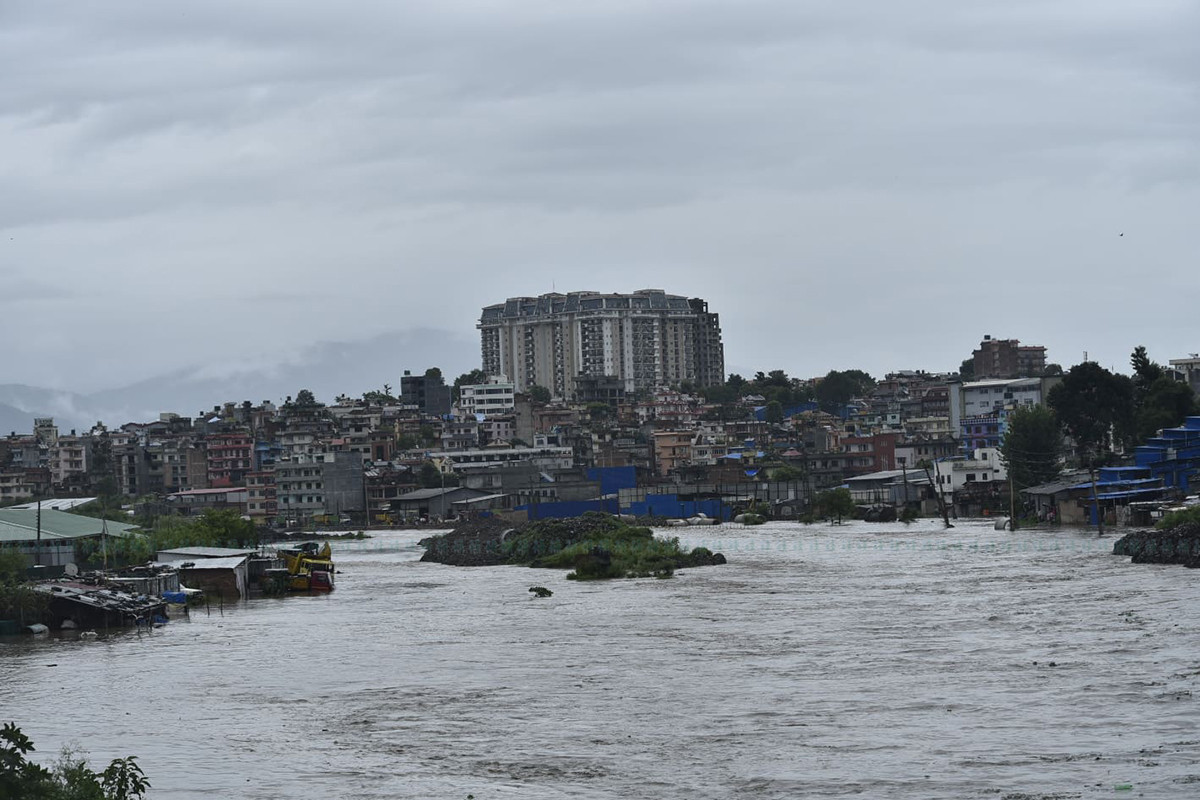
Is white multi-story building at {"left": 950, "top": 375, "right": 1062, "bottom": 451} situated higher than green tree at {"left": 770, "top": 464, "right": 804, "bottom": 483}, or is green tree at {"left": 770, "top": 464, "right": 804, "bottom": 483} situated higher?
white multi-story building at {"left": 950, "top": 375, "right": 1062, "bottom": 451}

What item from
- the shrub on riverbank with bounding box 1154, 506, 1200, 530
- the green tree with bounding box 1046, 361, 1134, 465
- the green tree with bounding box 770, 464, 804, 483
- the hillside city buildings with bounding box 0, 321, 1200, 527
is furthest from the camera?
the green tree with bounding box 770, 464, 804, 483

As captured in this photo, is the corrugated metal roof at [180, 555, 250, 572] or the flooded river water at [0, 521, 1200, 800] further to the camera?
the corrugated metal roof at [180, 555, 250, 572]

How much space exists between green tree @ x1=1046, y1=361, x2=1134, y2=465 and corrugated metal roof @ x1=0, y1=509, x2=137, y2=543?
167ft

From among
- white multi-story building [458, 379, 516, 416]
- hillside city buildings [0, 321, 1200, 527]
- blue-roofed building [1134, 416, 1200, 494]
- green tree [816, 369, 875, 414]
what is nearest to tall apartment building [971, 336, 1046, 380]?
hillside city buildings [0, 321, 1200, 527]

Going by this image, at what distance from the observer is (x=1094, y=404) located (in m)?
84.2

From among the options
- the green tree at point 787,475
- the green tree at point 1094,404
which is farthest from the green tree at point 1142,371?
the green tree at point 787,475

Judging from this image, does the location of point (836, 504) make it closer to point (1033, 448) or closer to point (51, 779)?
point (1033, 448)

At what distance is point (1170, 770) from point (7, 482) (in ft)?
458

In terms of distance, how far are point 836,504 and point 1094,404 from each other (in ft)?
55.3

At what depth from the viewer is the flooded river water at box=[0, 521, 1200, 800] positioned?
57.1 ft

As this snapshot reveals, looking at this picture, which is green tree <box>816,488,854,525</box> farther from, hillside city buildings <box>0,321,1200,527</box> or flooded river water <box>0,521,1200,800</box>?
flooded river water <box>0,521,1200,800</box>

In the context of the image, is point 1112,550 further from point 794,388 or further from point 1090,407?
point 794,388

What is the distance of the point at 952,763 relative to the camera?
56.3 ft

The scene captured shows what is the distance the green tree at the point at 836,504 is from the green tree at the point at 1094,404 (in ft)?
46.5
